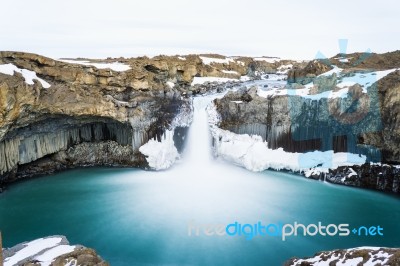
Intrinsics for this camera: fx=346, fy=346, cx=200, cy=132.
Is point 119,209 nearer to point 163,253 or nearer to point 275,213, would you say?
point 163,253

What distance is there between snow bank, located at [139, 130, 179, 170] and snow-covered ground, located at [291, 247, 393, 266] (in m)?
15.9

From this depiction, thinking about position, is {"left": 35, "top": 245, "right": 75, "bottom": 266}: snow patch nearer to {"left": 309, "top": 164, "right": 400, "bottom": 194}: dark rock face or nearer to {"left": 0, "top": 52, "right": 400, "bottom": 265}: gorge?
{"left": 0, "top": 52, "right": 400, "bottom": 265}: gorge

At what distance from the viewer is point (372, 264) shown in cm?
567

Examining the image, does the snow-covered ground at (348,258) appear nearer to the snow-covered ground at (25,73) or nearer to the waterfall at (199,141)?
the waterfall at (199,141)

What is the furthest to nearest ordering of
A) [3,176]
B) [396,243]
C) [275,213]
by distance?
[3,176], [275,213], [396,243]

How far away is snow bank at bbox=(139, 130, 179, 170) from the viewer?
2244cm

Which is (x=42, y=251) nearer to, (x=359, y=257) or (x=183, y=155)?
(x=359, y=257)

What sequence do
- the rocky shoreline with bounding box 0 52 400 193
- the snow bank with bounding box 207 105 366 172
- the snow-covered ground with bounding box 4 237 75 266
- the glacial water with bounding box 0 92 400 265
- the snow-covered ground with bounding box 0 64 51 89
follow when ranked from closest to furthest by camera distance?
the snow-covered ground with bounding box 4 237 75 266 → the glacial water with bounding box 0 92 400 265 → the snow-covered ground with bounding box 0 64 51 89 → the rocky shoreline with bounding box 0 52 400 193 → the snow bank with bounding box 207 105 366 172

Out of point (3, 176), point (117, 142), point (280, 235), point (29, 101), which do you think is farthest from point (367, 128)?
point (3, 176)

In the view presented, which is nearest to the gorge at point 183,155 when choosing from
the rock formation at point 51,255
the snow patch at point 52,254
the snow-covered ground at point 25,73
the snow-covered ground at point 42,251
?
the snow-covered ground at point 25,73

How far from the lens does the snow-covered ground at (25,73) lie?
17623 millimetres

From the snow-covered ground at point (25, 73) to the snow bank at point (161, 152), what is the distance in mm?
7113

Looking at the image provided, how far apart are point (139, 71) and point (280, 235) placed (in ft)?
47.6

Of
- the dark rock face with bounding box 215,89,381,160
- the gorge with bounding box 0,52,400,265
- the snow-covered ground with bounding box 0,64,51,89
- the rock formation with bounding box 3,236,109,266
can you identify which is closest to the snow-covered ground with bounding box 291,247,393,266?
the rock formation with bounding box 3,236,109,266
